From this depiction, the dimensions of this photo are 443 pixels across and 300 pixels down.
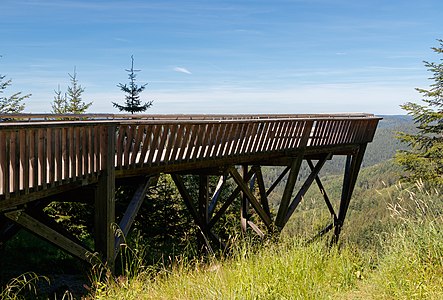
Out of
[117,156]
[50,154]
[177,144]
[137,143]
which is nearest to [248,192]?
[177,144]

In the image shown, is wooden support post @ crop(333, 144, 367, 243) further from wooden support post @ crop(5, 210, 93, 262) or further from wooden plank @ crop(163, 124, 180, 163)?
wooden support post @ crop(5, 210, 93, 262)

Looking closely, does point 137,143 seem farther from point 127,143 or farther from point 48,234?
point 48,234

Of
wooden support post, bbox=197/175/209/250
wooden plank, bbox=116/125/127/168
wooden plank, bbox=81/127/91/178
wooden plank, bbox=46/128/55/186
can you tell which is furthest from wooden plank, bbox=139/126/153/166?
wooden support post, bbox=197/175/209/250

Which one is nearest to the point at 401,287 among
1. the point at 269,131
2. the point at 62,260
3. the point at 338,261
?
the point at 338,261

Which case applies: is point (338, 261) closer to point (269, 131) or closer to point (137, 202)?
point (137, 202)

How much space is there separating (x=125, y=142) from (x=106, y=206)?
117cm

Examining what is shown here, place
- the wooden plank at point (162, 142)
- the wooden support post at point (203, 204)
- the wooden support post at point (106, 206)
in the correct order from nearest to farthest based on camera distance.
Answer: the wooden support post at point (106, 206), the wooden plank at point (162, 142), the wooden support post at point (203, 204)

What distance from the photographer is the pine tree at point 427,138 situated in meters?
26.1

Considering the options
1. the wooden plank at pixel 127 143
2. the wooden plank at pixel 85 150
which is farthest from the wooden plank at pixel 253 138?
the wooden plank at pixel 85 150

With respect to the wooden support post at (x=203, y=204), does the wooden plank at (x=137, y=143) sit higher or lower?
higher

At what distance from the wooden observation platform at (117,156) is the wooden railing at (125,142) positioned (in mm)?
14

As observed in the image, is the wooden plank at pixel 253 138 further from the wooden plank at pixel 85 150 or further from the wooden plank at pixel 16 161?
the wooden plank at pixel 16 161

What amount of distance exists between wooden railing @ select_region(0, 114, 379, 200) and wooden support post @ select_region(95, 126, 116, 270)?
0.24 ft

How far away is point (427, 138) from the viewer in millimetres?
28234
